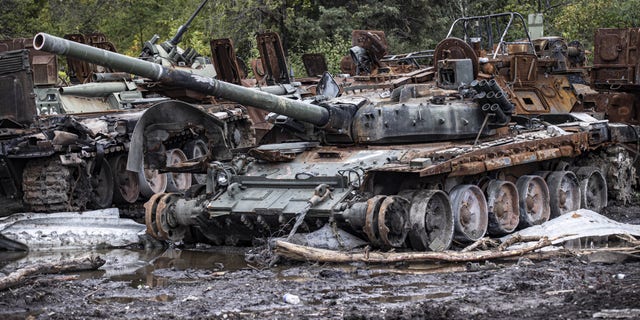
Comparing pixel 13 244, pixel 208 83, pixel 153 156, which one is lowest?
pixel 13 244

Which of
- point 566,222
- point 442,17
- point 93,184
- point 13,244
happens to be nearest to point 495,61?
point 566,222

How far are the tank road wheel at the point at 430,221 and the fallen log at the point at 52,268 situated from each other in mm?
3550

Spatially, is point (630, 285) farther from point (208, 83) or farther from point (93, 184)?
point (93, 184)

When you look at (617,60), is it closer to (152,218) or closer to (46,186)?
(152,218)

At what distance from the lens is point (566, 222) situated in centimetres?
1374

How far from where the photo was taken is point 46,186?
1647cm

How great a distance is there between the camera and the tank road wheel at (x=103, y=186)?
18000 millimetres

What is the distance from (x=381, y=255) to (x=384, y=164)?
5.01 feet

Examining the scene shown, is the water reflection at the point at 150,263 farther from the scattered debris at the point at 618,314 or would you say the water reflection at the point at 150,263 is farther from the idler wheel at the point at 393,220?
the scattered debris at the point at 618,314

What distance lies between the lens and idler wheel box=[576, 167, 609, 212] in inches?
631

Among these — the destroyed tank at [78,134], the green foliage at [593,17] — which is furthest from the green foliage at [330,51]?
the destroyed tank at [78,134]

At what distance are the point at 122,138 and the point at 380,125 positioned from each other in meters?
5.72

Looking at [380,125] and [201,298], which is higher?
[380,125]

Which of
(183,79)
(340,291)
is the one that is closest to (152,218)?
(183,79)
